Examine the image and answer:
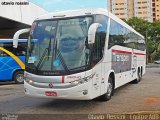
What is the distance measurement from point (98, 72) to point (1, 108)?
3.29 m

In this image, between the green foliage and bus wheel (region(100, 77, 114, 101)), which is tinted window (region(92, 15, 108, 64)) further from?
the green foliage

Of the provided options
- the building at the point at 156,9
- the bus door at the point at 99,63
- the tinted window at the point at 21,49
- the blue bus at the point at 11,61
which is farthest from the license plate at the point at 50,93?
the building at the point at 156,9

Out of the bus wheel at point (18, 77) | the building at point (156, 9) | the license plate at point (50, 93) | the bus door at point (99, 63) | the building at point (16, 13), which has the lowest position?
the bus wheel at point (18, 77)

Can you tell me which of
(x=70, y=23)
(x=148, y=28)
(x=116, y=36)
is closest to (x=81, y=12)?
(x=70, y=23)

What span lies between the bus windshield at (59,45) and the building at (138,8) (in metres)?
119

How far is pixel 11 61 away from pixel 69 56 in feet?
33.0

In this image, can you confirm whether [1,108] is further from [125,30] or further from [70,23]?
[125,30]

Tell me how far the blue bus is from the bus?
870cm

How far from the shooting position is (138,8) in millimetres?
127125

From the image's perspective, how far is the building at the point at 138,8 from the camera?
127m

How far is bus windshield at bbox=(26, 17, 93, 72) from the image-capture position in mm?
10055

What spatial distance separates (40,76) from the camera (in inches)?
400

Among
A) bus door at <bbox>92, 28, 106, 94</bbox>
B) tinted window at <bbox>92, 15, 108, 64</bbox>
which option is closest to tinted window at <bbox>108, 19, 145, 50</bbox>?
tinted window at <bbox>92, 15, 108, 64</bbox>

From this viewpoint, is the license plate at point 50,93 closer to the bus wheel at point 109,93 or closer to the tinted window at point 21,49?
the bus wheel at point 109,93
